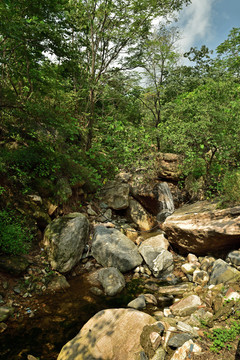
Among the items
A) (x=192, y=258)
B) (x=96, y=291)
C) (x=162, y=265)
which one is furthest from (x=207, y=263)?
(x=96, y=291)

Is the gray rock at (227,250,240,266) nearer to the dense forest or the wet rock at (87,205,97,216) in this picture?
the dense forest

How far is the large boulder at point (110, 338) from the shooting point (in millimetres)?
3164

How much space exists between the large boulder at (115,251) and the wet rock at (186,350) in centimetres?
338

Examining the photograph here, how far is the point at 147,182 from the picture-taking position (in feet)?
34.5

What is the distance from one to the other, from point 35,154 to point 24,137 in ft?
3.20

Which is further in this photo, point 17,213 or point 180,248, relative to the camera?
point 180,248

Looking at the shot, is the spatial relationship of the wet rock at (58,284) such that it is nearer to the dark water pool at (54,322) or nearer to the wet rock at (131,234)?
the dark water pool at (54,322)

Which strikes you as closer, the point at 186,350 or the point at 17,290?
the point at 186,350

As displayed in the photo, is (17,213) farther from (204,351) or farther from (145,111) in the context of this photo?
(145,111)

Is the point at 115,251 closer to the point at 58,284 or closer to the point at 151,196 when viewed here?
the point at 58,284

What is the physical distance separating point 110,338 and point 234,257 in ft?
12.8

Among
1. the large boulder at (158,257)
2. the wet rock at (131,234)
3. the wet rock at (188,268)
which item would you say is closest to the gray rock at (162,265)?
the large boulder at (158,257)

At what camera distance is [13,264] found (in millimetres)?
5059

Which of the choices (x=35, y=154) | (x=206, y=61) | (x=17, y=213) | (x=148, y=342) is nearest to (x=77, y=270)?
(x=17, y=213)
